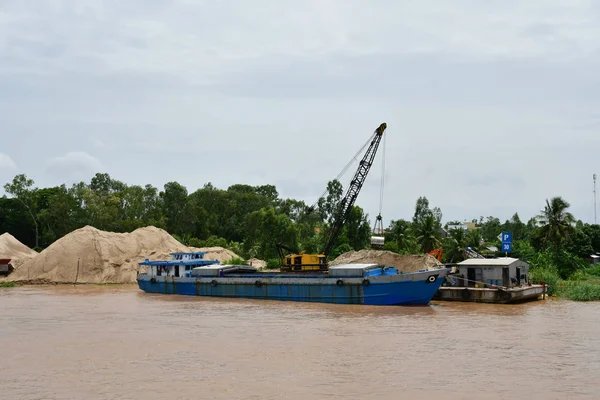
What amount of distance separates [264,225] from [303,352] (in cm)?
5665

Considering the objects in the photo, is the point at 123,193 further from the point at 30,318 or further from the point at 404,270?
the point at 30,318

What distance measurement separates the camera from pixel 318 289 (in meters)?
48.1

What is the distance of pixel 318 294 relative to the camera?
1893 inches

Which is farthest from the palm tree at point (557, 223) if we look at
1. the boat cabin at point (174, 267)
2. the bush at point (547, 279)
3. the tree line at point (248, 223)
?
the boat cabin at point (174, 267)

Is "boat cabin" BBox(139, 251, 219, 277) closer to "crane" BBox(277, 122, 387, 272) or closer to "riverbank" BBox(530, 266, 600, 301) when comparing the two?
"crane" BBox(277, 122, 387, 272)

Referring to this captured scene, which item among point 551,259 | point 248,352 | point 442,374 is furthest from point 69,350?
point 551,259

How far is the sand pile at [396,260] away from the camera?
57.7 meters

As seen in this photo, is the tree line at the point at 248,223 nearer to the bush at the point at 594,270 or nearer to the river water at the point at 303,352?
the bush at the point at 594,270

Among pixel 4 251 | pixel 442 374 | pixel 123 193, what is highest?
pixel 123 193

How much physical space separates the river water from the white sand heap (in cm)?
2480

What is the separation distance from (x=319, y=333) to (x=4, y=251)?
5637 centimetres

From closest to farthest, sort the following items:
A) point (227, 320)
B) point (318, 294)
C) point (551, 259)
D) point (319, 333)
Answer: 1. point (319, 333)
2. point (227, 320)
3. point (318, 294)
4. point (551, 259)

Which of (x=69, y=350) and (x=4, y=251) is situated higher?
(x=4, y=251)

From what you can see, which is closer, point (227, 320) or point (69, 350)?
point (69, 350)
